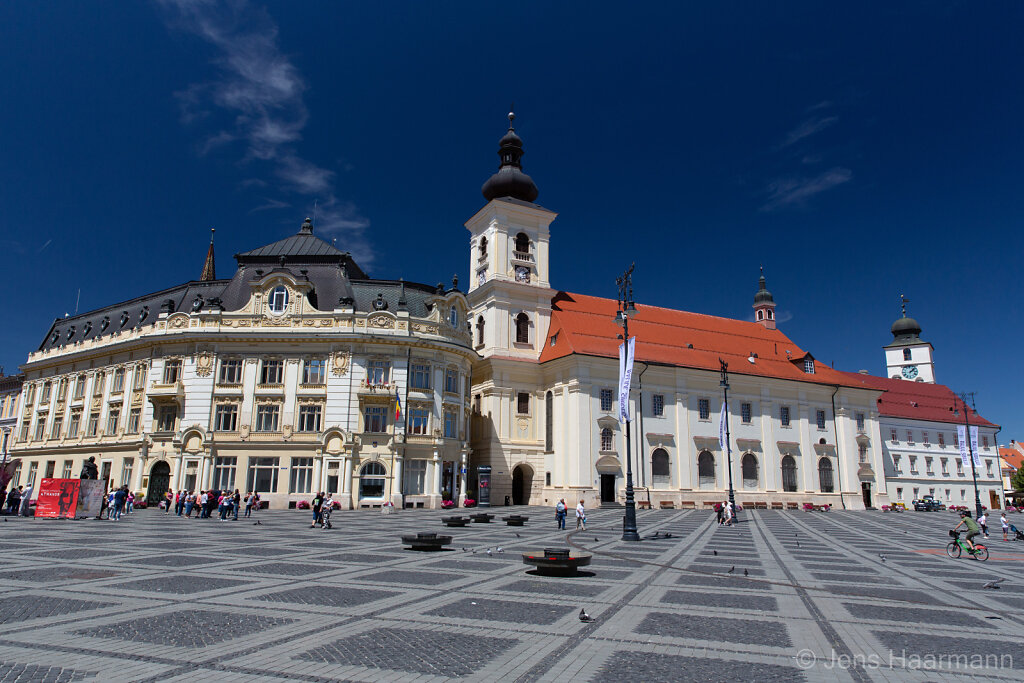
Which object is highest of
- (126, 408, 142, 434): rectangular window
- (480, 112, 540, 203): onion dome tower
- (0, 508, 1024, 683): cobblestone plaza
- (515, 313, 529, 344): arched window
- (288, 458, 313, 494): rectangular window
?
(480, 112, 540, 203): onion dome tower

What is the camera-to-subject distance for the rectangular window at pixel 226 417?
44125 millimetres

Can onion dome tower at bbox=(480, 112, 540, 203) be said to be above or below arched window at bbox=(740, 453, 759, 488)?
above

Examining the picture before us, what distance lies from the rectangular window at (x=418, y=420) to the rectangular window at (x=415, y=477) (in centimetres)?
216

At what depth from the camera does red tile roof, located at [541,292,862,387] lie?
5762 cm

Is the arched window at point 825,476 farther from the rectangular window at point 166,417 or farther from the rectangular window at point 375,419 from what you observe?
the rectangular window at point 166,417

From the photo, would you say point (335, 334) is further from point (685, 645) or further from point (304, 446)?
point (685, 645)

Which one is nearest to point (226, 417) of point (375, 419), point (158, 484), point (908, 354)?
point (158, 484)

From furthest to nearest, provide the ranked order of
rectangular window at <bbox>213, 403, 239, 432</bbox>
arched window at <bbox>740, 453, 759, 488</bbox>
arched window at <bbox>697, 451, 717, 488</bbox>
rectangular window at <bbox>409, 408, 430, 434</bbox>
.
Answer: arched window at <bbox>740, 453, 759, 488</bbox>
arched window at <bbox>697, 451, 717, 488</bbox>
rectangular window at <bbox>409, 408, 430, 434</bbox>
rectangular window at <bbox>213, 403, 239, 432</bbox>

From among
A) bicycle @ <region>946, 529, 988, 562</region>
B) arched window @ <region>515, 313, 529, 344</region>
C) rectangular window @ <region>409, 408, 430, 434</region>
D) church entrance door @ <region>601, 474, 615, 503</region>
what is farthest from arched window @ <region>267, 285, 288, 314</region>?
bicycle @ <region>946, 529, 988, 562</region>

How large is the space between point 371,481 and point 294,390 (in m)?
8.33

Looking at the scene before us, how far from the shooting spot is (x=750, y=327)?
243 feet

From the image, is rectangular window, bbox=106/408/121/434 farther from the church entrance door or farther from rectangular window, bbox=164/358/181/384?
the church entrance door

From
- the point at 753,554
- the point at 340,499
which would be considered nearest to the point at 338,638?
the point at 753,554

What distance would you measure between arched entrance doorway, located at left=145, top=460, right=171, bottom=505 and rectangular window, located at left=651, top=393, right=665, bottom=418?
38368 millimetres
